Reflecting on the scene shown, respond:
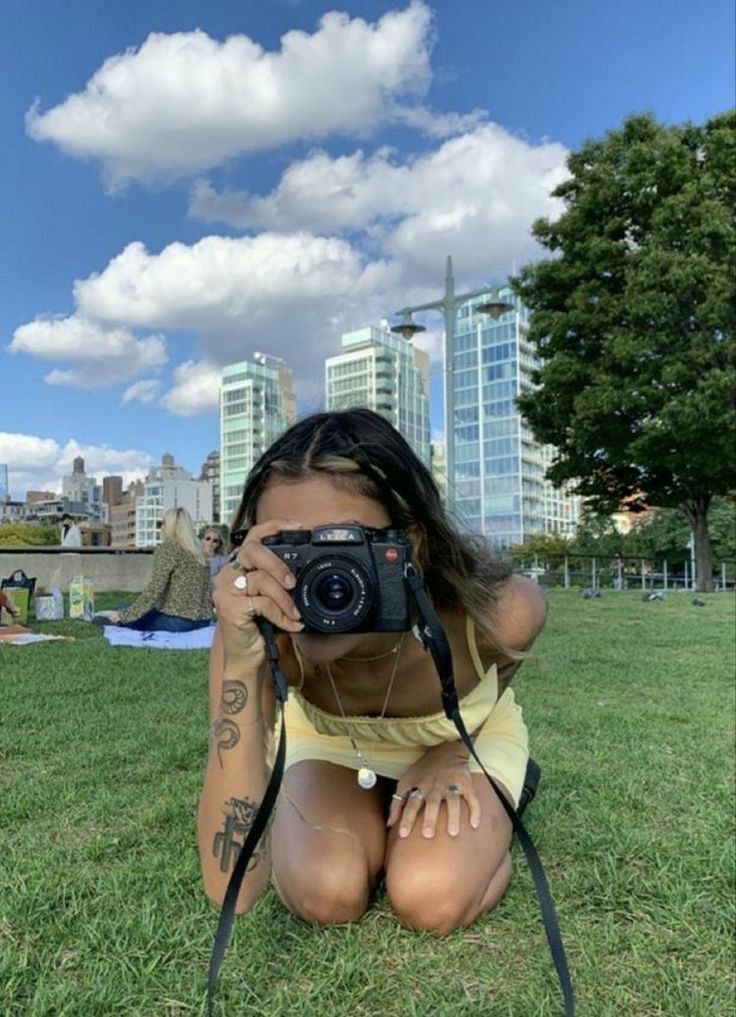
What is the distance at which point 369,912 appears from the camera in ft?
6.80

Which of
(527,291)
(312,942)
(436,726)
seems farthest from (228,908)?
(527,291)

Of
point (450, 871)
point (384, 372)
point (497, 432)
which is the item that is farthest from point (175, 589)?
point (497, 432)

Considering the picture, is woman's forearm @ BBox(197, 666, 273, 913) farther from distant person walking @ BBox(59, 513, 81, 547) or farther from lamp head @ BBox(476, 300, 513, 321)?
lamp head @ BBox(476, 300, 513, 321)

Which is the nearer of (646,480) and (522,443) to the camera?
(646,480)

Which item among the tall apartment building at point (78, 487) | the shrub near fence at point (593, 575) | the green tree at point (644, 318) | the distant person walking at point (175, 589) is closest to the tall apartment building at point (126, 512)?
the tall apartment building at point (78, 487)

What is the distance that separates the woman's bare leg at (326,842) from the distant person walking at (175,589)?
6.03 meters

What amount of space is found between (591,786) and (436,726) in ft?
3.99

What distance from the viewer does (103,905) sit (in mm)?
2037

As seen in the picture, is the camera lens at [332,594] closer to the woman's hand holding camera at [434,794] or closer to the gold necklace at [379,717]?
the gold necklace at [379,717]

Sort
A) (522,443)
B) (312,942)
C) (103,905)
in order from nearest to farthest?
(312,942) → (103,905) → (522,443)

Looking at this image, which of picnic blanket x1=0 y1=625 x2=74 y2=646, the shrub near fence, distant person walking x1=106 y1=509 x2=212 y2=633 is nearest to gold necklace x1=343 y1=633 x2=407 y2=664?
picnic blanket x1=0 y1=625 x2=74 y2=646

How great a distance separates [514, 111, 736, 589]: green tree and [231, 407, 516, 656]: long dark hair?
15.3 metres

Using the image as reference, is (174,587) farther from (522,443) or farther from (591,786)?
(522,443)

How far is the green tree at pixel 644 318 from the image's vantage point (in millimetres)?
16672
